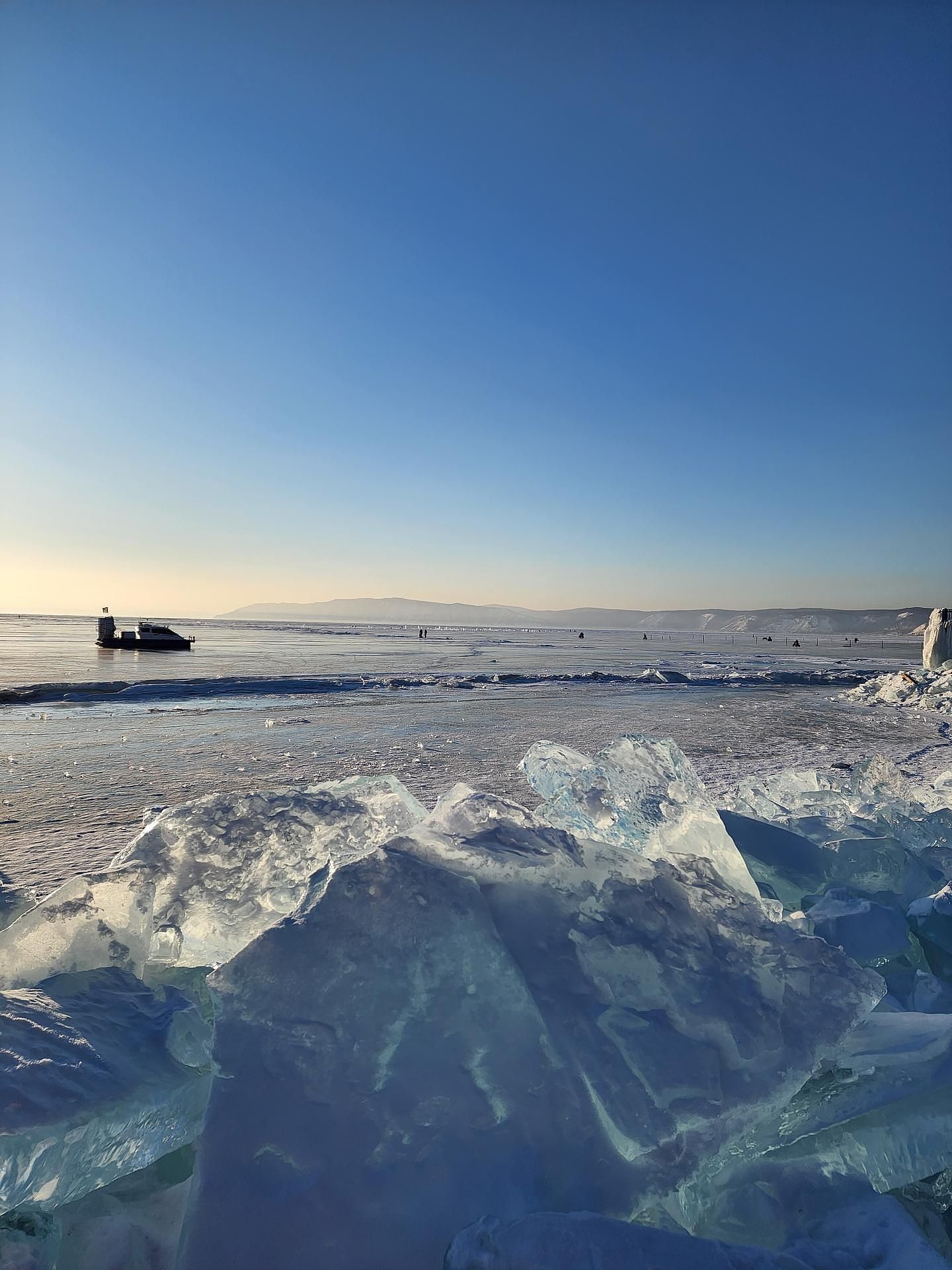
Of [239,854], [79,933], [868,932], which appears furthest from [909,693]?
[79,933]

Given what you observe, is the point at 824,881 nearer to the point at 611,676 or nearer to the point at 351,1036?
the point at 351,1036

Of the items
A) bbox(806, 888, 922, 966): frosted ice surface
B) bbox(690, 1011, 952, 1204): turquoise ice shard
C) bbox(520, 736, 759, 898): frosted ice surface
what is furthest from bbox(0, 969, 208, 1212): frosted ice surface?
bbox(806, 888, 922, 966): frosted ice surface

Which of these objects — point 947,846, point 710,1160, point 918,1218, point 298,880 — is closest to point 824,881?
point 947,846

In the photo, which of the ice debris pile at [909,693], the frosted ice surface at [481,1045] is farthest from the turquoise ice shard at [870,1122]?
the ice debris pile at [909,693]

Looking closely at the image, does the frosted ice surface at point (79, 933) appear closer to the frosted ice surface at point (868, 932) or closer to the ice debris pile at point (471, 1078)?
the ice debris pile at point (471, 1078)

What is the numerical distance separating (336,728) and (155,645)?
2357 centimetres

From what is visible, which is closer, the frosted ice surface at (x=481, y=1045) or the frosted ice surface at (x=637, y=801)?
the frosted ice surface at (x=481, y=1045)

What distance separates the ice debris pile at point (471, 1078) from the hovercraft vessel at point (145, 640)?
3005cm

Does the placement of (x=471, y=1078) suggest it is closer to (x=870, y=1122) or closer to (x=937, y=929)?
(x=870, y=1122)

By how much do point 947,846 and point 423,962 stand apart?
3.19 meters

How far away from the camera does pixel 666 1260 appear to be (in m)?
1.15

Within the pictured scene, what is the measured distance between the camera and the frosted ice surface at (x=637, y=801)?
2.53 m

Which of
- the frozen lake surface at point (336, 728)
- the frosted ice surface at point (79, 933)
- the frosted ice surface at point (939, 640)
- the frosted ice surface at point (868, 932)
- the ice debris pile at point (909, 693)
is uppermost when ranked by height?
the frosted ice surface at point (939, 640)

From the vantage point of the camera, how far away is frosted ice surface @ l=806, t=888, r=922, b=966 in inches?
92.8
